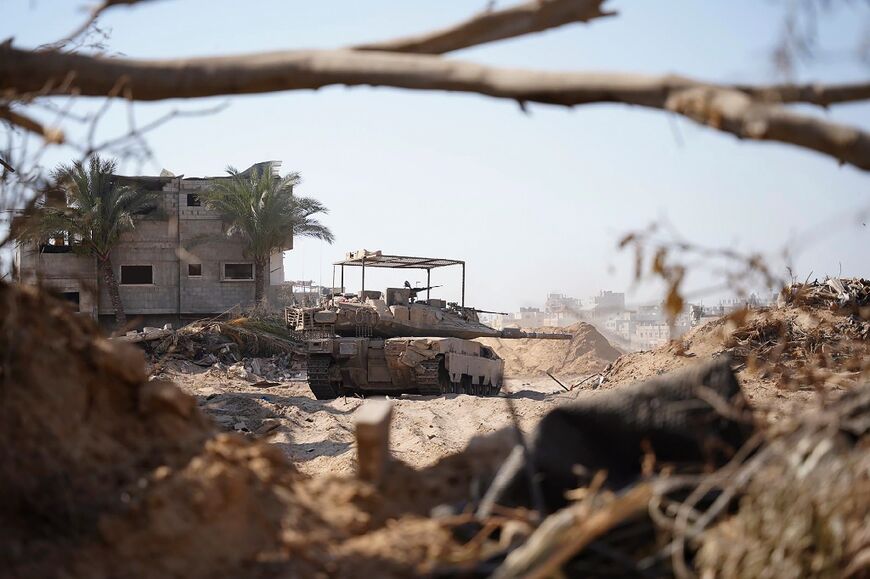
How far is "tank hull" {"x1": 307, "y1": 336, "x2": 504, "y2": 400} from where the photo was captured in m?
18.4

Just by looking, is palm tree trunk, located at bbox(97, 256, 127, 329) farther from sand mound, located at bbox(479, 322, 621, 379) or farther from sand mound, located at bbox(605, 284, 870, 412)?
sand mound, located at bbox(605, 284, 870, 412)

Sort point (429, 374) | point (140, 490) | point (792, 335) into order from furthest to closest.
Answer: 1. point (429, 374)
2. point (792, 335)
3. point (140, 490)

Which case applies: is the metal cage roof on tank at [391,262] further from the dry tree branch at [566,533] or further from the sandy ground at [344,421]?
the dry tree branch at [566,533]

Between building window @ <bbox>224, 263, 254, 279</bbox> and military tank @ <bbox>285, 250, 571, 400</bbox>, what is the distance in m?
13.4

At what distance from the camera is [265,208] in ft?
102

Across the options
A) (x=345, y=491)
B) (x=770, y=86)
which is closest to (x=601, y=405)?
(x=345, y=491)

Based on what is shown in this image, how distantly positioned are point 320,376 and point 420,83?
15.3 m

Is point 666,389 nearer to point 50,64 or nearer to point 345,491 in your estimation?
point 345,491

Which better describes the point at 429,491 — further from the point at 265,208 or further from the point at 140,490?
the point at 265,208

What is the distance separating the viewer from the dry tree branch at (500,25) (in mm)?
4375

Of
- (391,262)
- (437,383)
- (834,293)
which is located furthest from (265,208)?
(834,293)

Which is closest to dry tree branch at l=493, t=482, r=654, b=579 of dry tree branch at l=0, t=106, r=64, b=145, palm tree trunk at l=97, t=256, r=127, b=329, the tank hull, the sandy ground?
dry tree branch at l=0, t=106, r=64, b=145

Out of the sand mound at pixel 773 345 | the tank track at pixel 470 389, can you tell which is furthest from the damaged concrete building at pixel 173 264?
the sand mound at pixel 773 345

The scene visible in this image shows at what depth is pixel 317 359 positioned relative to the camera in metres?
18.9
